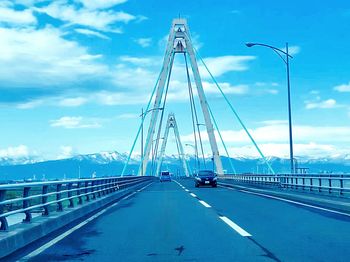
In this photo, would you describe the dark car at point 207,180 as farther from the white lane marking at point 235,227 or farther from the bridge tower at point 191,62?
the white lane marking at point 235,227

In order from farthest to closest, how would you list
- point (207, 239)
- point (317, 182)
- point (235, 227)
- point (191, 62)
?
point (191, 62) → point (317, 182) → point (235, 227) → point (207, 239)

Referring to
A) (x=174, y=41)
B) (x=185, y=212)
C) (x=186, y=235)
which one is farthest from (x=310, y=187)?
(x=174, y=41)

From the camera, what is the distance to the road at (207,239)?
9.57 m

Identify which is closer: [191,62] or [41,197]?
[41,197]

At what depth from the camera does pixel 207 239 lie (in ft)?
38.3

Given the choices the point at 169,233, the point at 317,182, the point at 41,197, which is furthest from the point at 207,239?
the point at 317,182

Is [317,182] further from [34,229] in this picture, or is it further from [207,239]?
[34,229]

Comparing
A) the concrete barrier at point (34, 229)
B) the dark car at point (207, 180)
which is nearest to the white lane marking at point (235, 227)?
the concrete barrier at point (34, 229)

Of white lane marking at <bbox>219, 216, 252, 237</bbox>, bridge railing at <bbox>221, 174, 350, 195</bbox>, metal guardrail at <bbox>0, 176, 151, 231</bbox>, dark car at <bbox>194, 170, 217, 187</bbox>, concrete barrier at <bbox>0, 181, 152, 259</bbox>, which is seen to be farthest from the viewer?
dark car at <bbox>194, 170, 217, 187</bbox>

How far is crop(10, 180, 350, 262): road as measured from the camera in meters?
9.57

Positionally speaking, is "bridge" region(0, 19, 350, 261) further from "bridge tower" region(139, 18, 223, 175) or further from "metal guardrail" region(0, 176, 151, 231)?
"bridge tower" region(139, 18, 223, 175)

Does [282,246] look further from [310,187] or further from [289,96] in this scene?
[289,96]

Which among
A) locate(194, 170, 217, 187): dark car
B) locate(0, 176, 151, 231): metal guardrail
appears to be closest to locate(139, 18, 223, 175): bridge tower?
locate(194, 170, 217, 187): dark car

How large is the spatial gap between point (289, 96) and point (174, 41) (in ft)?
112
